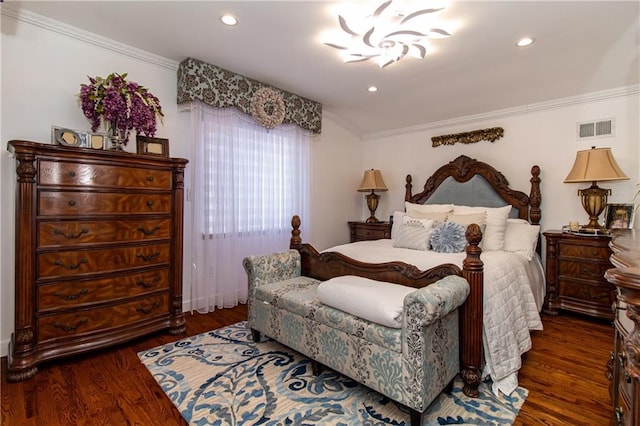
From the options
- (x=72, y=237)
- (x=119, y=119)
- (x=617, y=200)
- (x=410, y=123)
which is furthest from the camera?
(x=410, y=123)

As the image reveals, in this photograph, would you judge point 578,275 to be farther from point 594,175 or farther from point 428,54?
point 428,54

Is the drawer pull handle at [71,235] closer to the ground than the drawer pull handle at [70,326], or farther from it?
farther from it

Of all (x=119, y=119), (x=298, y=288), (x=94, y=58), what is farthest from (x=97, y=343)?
(x=94, y=58)

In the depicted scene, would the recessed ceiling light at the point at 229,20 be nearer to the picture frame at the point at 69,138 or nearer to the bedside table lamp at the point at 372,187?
the picture frame at the point at 69,138

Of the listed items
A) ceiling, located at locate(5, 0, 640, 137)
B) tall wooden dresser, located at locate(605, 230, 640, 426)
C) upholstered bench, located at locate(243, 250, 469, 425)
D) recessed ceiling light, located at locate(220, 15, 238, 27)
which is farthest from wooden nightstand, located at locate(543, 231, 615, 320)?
recessed ceiling light, located at locate(220, 15, 238, 27)

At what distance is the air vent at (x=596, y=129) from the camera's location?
3.12 metres

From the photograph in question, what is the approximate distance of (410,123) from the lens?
176 inches

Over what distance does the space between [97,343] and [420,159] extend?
4.22m

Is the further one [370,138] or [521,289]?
[370,138]

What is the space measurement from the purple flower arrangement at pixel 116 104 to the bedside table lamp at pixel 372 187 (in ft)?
10.0

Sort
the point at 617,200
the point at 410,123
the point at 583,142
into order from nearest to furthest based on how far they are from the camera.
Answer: the point at 617,200 → the point at 583,142 → the point at 410,123

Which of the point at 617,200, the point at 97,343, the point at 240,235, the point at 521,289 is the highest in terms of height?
the point at 617,200

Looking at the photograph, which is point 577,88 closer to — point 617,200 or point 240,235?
point 617,200

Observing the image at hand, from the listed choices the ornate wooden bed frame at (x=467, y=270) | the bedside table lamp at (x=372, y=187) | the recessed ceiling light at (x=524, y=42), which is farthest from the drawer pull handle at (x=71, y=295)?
the recessed ceiling light at (x=524, y=42)
